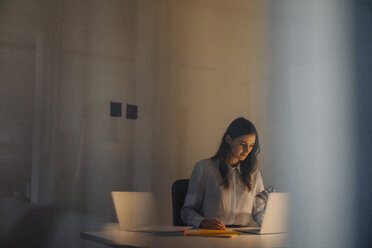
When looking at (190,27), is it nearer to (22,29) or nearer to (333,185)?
(22,29)

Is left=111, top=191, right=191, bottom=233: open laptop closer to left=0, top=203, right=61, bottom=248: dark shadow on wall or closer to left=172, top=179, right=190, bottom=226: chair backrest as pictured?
left=172, top=179, right=190, bottom=226: chair backrest

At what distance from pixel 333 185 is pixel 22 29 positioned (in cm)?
182

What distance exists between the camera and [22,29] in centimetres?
152

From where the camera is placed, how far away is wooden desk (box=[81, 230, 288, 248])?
4.95 ft

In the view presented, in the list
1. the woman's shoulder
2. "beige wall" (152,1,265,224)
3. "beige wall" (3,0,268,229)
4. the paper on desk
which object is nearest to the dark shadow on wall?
"beige wall" (3,0,268,229)

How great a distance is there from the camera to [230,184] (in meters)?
1.92

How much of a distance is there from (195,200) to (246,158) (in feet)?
1.09

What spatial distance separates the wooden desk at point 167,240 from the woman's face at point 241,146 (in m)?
0.41

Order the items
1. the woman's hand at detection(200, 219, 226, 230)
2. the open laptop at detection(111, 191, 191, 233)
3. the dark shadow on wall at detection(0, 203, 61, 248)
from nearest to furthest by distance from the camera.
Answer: the dark shadow on wall at detection(0, 203, 61, 248) < the open laptop at detection(111, 191, 191, 233) < the woman's hand at detection(200, 219, 226, 230)

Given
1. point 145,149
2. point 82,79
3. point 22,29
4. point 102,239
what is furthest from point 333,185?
point 22,29

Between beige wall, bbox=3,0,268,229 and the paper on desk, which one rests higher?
beige wall, bbox=3,0,268,229

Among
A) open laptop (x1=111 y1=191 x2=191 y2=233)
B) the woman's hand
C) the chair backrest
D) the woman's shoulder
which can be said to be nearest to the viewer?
open laptop (x1=111 y1=191 x2=191 y2=233)

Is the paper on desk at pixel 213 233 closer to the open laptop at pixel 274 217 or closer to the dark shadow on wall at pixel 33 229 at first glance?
the open laptop at pixel 274 217

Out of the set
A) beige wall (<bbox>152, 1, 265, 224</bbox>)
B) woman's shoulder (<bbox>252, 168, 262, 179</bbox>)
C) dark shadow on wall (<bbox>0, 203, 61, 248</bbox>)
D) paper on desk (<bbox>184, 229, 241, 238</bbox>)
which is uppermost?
beige wall (<bbox>152, 1, 265, 224</bbox>)
